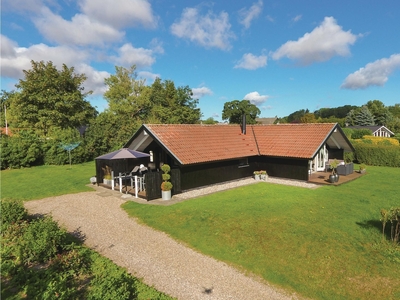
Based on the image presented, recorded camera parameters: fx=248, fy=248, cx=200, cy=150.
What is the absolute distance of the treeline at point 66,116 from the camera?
27.2 meters

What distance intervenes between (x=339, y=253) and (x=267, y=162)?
12531mm

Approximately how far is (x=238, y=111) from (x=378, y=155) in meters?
57.1

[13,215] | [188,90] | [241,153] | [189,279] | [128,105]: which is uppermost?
[188,90]

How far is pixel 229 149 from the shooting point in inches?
738

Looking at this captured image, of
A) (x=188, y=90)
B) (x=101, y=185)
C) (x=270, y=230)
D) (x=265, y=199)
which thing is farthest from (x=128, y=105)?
(x=270, y=230)

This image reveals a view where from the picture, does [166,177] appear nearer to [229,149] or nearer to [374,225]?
[229,149]

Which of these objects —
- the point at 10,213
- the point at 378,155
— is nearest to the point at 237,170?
the point at 10,213

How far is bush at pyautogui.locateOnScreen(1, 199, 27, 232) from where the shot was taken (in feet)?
28.7

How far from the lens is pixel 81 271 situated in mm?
6699

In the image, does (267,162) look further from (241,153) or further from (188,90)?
(188,90)

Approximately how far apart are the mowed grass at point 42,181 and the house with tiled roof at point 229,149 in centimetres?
533

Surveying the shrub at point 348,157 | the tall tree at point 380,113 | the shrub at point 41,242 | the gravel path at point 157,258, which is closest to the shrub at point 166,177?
the gravel path at point 157,258

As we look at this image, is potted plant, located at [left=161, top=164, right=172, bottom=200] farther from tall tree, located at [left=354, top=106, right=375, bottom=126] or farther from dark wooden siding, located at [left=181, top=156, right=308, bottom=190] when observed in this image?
tall tree, located at [left=354, top=106, right=375, bottom=126]

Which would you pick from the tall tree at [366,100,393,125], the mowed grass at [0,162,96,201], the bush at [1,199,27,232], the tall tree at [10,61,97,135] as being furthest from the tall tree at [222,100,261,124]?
the bush at [1,199,27,232]
